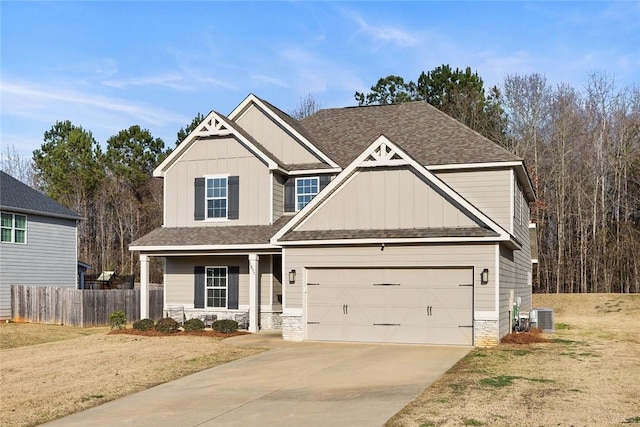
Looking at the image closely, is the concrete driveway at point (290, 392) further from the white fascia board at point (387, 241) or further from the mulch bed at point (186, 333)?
the mulch bed at point (186, 333)

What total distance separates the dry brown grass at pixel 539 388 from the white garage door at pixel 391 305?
1.64m

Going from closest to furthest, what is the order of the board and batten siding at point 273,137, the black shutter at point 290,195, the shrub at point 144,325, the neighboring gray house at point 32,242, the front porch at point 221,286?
the shrub at point 144,325 → the front porch at point 221,286 → the black shutter at point 290,195 → the board and batten siding at point 273,137 → the neighboring gray house at point 32,242

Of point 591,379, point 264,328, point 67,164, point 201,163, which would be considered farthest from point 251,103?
point 67,164

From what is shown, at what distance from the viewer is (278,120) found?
2538 cm

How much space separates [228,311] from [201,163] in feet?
18.5

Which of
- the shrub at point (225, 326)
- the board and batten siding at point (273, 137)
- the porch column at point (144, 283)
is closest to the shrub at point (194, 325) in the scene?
the shrub at point (225, 326)

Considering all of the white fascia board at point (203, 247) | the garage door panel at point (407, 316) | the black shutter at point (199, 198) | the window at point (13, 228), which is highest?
the black shutter at point (199, 198)

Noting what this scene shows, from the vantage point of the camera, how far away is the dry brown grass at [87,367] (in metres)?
11.4

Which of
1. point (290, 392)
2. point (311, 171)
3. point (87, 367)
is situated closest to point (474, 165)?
point (311, 171)

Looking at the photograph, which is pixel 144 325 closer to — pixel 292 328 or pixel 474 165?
pixel 292 328

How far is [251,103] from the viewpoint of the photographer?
26.0 meters

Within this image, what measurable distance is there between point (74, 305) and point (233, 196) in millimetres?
8660

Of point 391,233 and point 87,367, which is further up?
point 391,233

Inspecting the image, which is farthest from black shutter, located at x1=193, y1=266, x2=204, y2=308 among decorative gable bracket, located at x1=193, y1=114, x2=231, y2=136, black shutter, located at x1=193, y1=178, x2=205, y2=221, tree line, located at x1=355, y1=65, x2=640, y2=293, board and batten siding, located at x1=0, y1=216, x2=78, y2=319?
tree line, located at x1=355, y1=65, x2=640, y2=293
